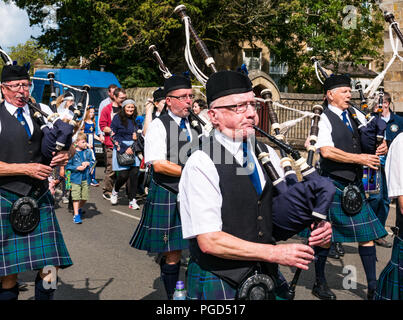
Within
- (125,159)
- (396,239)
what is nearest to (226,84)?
(396,239)

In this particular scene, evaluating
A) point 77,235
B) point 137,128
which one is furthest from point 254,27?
point 77,235

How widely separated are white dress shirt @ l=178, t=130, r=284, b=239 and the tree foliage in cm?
1566

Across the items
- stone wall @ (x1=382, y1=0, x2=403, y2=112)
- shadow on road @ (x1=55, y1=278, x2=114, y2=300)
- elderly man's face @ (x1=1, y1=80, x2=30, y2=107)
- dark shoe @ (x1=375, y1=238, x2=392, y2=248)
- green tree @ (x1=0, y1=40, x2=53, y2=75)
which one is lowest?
dark shoe @ (x1=375, y1=238, x2=392, y2=248)

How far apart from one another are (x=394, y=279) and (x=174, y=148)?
2.01 metres

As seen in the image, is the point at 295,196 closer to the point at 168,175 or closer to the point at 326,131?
the point at 168,175

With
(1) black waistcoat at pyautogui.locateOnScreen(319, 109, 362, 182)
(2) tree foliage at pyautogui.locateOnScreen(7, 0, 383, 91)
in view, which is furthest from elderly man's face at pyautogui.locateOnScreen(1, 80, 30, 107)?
(2) tree foliage at pyautogui.locateOnScreen(7, 0, 383, 91)

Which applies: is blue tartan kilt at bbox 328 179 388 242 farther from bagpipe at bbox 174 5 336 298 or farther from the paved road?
bagpipe at bbox 174 5 336 298

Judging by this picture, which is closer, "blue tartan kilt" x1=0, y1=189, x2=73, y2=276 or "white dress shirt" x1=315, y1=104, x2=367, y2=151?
"blue tartan kilt" x1=0, y1=189, x2=73, y2=276

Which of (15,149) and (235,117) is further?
(15,149)

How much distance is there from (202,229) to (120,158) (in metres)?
6.53

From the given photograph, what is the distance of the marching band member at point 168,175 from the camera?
4.16 meters

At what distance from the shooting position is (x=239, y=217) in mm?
2301

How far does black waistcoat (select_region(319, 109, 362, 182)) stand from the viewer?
4.62 metres

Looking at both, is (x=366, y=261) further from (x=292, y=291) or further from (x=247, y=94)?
(x=247, y=94)
